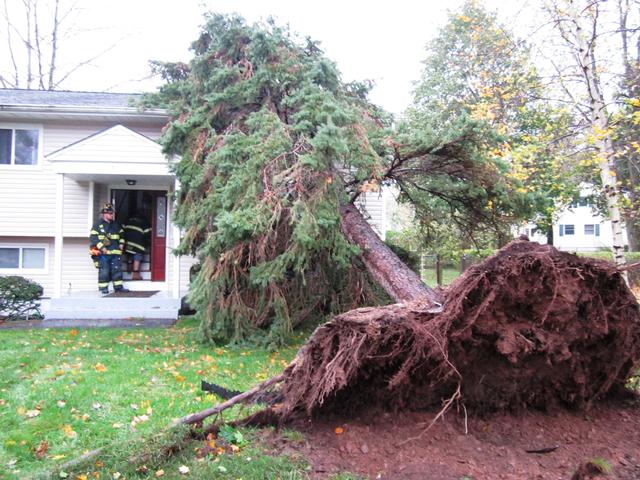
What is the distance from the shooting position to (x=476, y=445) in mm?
2873

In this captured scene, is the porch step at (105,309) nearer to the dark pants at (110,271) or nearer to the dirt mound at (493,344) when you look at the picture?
the dark pants at (110,271)

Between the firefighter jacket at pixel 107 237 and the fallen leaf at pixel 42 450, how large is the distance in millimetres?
7162

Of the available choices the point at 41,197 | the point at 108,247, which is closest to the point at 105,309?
the point at 108,247

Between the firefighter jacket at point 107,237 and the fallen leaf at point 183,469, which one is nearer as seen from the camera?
the fallen leaf at point 183,469

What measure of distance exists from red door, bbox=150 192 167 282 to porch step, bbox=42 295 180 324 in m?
2.19

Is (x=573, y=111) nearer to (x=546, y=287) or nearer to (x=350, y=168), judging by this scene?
(x=350, y=168)

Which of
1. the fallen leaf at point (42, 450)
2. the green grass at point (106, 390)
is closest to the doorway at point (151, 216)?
the green grass at point (106, 390)

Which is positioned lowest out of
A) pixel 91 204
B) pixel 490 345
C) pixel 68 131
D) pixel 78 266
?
pixel 490 345

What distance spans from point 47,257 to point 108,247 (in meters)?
2.55

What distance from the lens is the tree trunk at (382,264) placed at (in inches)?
224

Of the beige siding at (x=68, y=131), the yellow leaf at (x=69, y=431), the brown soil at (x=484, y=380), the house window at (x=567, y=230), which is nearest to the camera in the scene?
the brown soil at (x=484, y=380)

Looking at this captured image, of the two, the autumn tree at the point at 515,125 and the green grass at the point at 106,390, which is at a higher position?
the autumn tree at the point at 515,125

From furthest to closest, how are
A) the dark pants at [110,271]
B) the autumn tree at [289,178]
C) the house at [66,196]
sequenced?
1. the house at [66,196]
2. the dark pants at [110,271]
3. the autumn tree at [289,178]

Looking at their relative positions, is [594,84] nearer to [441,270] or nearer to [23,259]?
[441,270]
